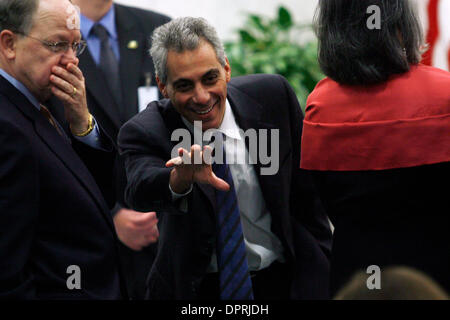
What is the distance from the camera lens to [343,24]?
201 cm

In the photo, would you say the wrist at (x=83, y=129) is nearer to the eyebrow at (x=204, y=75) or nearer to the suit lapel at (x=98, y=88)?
the eyebrow at (x=204, y=75)

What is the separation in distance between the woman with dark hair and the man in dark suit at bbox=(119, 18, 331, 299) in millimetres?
263

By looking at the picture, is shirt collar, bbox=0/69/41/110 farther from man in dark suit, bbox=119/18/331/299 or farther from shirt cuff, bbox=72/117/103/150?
man in dark suit, bbox=119/18/331/299

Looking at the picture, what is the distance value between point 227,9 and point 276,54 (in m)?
1.56

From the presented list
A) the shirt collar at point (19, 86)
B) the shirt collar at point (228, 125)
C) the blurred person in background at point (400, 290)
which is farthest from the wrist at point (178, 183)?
the blurred person in background at point (400, 290)

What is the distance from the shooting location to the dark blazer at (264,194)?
222 cm

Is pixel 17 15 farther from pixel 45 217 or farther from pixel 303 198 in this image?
pixel 303 198

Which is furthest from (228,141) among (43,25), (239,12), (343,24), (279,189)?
(239,12)

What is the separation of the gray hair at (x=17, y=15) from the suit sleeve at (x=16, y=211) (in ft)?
1.07

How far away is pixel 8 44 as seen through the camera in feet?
6.43

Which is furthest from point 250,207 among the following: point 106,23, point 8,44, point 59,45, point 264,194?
point 106,23

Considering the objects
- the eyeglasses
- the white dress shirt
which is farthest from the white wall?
the eyeglasses

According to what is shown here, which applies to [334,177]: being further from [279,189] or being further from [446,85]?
[446,85]
